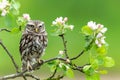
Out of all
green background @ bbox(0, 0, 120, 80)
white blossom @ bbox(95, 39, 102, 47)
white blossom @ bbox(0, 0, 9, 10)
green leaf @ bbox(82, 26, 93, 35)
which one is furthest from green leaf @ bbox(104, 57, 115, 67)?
green background @ bbox(0, 0, 120, 80)

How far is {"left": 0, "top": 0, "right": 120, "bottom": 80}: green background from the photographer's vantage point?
14609 millimetres

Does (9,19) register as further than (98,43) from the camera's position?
Yes

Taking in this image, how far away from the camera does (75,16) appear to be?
54.7 ft

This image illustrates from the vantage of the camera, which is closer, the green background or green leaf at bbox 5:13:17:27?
green leaf at bbox 5:13:17:27

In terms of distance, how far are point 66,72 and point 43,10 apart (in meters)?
10.9

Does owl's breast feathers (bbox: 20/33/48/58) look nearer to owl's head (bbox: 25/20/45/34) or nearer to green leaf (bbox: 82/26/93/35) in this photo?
owl's head (bbox: 25/20/45/34)

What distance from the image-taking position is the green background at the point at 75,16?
1461cm

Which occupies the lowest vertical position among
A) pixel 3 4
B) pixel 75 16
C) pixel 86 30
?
pixel 86 30

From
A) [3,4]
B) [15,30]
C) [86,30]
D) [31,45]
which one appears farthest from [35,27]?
[86,30]

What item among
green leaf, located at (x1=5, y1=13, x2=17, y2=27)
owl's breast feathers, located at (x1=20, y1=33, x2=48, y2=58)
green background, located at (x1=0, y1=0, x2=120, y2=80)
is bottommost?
owl's breast feathers, located at (x1=20, y1=33, x2=48, y2=58)

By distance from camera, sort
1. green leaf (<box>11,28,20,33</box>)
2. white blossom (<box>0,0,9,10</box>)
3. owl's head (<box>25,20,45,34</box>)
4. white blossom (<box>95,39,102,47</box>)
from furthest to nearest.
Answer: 1. owl's head (<box>25,20,45,34</box>)
2. green leaf (<box>11,28,20,33</box>)
3. white blossom (<box>0,0,9,10</box>)
4. white blossom (<box>95,39,102,47</box>)

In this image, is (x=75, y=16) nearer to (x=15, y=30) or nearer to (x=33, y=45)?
(x=33, y=45)

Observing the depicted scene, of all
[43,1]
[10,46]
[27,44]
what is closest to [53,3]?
[43,1]

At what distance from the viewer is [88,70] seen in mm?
6062
